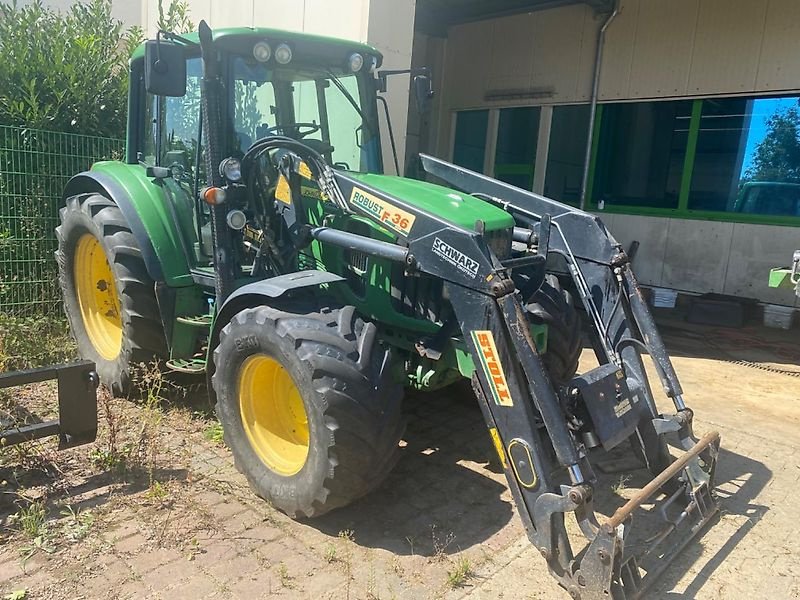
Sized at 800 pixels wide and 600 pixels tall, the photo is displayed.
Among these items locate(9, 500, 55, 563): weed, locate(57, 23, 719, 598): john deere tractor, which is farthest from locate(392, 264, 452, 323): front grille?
locate(9, 500, 55, 563): weed

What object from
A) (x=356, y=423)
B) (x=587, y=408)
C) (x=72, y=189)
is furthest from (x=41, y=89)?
(x=587, y=408)

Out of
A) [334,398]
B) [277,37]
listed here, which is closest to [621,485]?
[334,398]

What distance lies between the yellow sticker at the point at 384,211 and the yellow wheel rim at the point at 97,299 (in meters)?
2.53

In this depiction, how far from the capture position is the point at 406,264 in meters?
3.26

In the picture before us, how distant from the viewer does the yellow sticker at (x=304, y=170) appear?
3.67 meters

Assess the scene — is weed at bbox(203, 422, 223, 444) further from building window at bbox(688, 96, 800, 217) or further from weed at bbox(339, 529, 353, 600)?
building window at bbox(688, 96, 800, 217)

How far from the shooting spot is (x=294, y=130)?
4078 millimetres

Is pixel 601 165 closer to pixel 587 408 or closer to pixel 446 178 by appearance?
pixel 446 178

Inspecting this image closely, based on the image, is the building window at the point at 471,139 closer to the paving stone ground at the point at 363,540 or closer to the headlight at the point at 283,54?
the headlight at the point at 283,54

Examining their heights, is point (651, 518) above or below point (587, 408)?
below

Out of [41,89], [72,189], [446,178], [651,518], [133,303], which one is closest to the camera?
[651,518]

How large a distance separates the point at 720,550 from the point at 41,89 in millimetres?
6649

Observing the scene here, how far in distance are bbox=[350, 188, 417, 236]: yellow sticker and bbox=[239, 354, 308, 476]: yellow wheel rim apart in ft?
3.15

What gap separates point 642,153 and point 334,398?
8886mm
